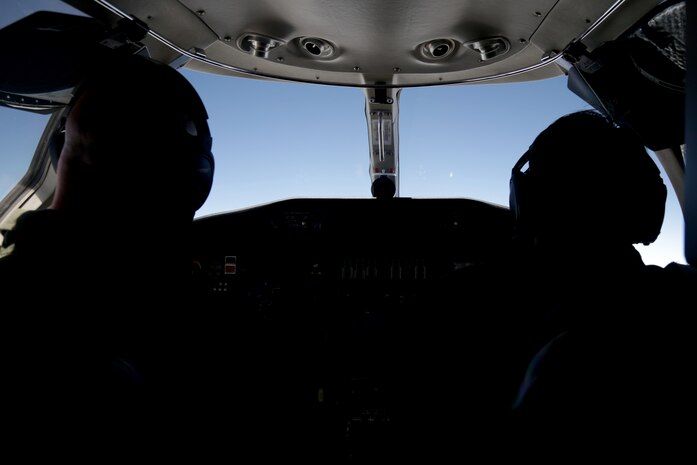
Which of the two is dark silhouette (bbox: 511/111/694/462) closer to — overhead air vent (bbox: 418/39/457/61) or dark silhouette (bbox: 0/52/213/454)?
dark silhouette (bbox: 0/52/213/454)

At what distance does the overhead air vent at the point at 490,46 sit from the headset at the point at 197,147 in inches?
60.4

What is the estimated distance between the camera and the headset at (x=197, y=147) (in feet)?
4.25

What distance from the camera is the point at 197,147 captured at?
132 centimetres

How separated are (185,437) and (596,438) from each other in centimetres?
94

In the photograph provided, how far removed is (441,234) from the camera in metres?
2.58

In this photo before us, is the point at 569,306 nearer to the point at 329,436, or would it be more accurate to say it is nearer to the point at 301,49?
the point at 329,436

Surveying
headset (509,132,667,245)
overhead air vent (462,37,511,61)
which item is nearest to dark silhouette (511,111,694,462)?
headset (509,132,667,245)

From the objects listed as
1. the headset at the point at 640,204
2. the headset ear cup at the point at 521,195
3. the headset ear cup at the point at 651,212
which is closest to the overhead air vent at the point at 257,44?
the headset ear cup at the point at 521,195

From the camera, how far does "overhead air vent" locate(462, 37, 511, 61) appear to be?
7.44 ft

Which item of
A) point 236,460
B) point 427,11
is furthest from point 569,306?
point 427,11

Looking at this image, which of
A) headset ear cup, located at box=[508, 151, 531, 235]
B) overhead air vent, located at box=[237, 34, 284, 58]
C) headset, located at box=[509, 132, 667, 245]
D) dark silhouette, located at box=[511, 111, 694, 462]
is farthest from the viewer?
overhead air vent, located at box=[237, 34, 284, 58]

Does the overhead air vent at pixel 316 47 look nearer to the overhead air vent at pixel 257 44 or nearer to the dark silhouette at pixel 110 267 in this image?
the overhead air vent at pixel 257 44

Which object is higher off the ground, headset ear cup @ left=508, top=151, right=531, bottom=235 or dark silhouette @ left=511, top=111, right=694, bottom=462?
headset ear cup @ left=508, top=151, right=531, bottom=235

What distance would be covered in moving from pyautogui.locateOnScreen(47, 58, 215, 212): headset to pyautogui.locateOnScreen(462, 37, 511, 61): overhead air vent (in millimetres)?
1535
